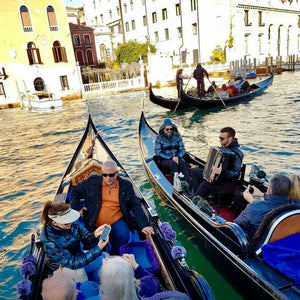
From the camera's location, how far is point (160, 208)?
3.04 meters

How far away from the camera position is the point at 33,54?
13.1 meters

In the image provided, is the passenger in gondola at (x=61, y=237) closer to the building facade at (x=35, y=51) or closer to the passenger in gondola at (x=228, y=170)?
the passenger in gondola at (x=228, y=170)

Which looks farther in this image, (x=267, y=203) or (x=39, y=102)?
(x=39, y=102)

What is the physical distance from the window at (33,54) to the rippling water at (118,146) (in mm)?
3763

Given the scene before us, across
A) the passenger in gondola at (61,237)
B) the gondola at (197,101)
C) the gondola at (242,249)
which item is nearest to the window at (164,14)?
the gondola at (197,101)

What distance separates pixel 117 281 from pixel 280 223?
93cm

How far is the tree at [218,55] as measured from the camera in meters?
16.9

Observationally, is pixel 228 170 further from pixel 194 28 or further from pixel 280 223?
pixel 194 28

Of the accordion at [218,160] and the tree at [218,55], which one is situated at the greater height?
the tree at [218,55]

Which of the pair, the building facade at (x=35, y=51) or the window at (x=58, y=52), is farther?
the window at (x=58, y=52)

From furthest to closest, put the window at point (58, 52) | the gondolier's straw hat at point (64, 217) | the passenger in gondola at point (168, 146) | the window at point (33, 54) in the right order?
Answer: 1. the window at point (58, 52)
2. the window at point (33, 54)
3. the passenger in gondola at point (168, 146)
4. the gondolier's straw hat at point (64, 217)

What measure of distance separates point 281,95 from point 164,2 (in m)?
13.1

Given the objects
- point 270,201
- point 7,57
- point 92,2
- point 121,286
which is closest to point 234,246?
point 270,201

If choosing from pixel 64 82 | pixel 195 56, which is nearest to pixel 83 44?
pixel 64 82
